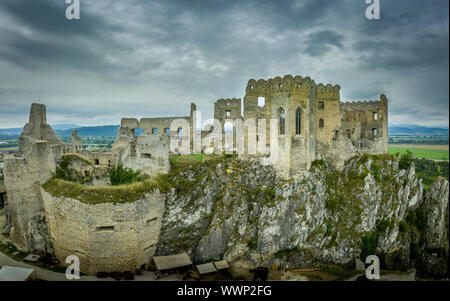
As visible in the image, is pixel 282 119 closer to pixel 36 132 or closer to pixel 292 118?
pixel 292 118

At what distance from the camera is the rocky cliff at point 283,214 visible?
19391mm

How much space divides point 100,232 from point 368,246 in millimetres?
21128

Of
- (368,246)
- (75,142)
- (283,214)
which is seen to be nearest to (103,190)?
(283,214)

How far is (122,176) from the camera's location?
821 inches

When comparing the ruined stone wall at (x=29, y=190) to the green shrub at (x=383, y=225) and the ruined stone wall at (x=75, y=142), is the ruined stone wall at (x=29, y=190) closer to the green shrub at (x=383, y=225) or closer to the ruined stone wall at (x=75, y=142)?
the ruined stone wall at (x=75, y=142)

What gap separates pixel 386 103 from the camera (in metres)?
27.4

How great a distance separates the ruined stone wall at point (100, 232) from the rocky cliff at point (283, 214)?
94.6 inches

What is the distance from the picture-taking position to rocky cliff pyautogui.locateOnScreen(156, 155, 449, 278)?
1939 centimetres

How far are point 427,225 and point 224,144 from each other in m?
24.3

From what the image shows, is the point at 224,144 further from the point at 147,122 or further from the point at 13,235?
the point at 13,235

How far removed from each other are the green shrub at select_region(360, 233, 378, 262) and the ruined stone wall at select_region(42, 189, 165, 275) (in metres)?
17.8

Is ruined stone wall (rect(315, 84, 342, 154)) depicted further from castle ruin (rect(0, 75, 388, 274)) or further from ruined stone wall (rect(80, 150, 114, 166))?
ruined stone wall (rect(80, 150, 114, 166))

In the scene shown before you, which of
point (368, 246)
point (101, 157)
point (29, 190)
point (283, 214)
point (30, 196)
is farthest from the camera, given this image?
point (101, 157)

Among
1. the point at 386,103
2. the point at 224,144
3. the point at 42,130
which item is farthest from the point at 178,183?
the point at 386,103
